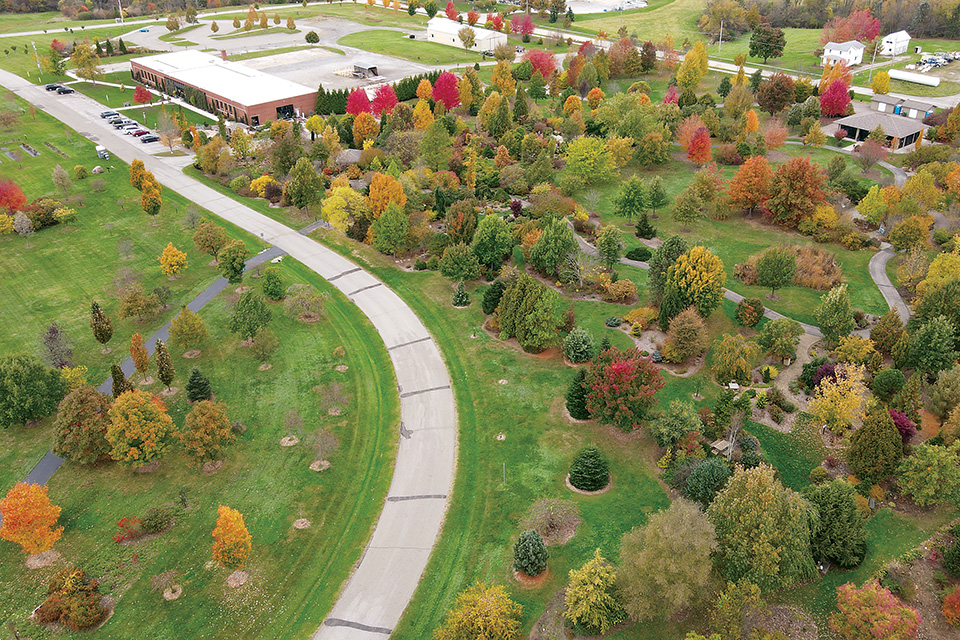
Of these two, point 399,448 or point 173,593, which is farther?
point 399,448

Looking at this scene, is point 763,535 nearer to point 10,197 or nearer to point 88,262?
point 88,262

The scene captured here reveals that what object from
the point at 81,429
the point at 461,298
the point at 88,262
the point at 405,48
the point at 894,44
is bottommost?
the point at 81,429

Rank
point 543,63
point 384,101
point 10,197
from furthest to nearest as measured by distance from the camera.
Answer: point 543,63
point 384,101
point 10,197

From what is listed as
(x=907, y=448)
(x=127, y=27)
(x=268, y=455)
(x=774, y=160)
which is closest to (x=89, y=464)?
(x=268, y=455)

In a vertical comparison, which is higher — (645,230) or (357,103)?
(357,103)

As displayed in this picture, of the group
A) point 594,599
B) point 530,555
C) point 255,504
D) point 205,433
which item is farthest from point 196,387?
point 594,599

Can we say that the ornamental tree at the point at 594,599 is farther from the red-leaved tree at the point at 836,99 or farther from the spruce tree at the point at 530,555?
the red-leaved tree at the point at 836,99

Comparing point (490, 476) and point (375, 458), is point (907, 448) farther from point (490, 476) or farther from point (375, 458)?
point (375, 458)
